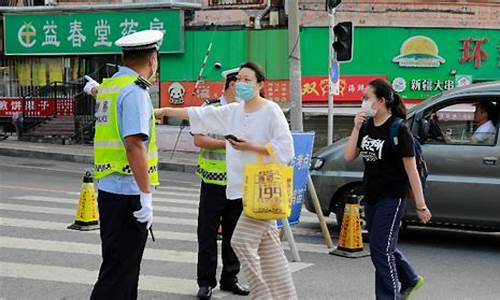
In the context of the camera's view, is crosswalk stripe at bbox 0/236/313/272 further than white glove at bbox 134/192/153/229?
Yes

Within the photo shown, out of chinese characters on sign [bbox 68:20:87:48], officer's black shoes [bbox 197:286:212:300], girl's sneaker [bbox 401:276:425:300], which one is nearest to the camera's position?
girl's sneaker [bbox 401:276:425:300]

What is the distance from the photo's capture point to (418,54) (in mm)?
19141

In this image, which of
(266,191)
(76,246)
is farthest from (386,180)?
(76,246)

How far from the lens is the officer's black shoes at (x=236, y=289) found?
6090 mm

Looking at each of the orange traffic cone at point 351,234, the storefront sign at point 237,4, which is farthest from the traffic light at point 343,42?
the storefront sign at point 237,4

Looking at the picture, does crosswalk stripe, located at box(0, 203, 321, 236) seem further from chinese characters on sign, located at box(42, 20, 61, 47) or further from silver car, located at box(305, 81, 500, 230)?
chinese characters on sign, located at box(42, 20, 61, 47)

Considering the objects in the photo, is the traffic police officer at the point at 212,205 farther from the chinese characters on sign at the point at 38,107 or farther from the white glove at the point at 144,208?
the chinese characters on sign at the point at 38,107

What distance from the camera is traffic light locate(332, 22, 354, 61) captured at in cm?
1278

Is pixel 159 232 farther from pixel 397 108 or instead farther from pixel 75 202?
pixel 397 108

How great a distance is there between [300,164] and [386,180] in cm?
202

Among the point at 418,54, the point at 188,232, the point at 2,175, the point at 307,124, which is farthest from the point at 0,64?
the point at 188,232

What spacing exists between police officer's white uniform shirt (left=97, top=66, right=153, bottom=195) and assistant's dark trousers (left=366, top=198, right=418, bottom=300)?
1919 mm

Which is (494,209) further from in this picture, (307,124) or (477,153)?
(307,124)

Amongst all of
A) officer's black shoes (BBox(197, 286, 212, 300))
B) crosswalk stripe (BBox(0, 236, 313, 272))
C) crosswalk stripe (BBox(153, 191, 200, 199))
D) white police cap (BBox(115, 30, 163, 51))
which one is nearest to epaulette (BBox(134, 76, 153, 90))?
white police cap (BBox(115, 30, 163, 51))
